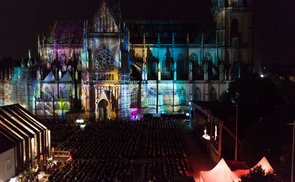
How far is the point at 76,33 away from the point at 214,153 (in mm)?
47430

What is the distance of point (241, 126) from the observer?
2536 cm

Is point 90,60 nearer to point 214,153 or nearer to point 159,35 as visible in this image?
point 159,35

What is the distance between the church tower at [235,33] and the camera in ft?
179

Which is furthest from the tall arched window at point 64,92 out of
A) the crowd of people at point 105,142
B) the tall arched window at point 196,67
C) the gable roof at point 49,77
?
the tall arched window at point 196,67

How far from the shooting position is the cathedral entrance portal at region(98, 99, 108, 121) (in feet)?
157

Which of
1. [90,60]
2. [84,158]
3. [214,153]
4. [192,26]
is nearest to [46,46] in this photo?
[90,60]

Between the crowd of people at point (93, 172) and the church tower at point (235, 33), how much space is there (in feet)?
131

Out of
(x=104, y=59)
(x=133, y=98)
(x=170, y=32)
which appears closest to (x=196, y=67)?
(x=170, y=32)

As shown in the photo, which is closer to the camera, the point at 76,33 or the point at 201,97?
the point at 201,97

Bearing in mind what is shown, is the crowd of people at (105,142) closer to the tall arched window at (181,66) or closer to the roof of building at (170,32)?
the tall arched window at (181,66)

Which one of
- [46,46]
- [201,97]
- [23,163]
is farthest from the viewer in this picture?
[46,46]

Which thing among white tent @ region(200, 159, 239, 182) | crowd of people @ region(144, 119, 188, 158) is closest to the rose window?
crowd of people @ region(144, 119, 188, 158)

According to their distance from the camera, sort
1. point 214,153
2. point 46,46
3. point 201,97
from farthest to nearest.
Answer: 1. point 46,46
2. point 201,97
3. point 214,153

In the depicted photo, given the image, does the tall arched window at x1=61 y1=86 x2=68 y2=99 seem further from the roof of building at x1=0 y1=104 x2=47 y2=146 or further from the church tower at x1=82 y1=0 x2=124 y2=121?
the roof of building at x1=0 y1=104 x2=47 y2=146
